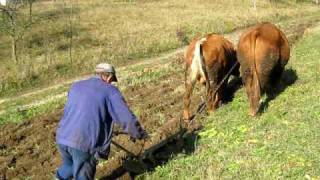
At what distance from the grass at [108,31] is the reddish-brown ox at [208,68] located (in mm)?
10983

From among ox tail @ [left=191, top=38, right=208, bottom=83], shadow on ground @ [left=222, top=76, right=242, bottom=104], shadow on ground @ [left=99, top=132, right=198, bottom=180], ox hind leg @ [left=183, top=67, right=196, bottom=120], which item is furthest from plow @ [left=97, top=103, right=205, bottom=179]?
shadow on ground @ [left=222, top=76, right=242, bottom=104]

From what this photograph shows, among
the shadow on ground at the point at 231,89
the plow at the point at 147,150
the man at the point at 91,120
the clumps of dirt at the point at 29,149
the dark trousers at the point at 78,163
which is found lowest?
the clumps of dirt at the point at 29,149

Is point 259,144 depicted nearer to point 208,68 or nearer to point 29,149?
point 208,68

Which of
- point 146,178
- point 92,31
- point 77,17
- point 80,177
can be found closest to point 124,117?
point 80,177

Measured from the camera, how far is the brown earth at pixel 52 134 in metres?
9.16

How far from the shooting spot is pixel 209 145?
867cm

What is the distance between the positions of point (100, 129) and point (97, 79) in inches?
24.5

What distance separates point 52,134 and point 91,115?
5.04m

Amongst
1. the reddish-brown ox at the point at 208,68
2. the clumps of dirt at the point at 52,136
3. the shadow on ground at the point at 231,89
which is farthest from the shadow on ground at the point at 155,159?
the shadow on ground at the point at 231,89

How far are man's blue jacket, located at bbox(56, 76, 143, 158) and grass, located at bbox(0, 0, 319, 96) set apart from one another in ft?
45.8

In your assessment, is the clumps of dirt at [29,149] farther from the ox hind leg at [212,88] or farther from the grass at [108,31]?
the grass at [108,31]

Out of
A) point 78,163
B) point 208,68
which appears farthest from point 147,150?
point 208,68

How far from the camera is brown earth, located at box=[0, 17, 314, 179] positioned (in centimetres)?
916

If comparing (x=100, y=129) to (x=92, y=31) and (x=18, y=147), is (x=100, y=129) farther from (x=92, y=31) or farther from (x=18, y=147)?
(x=92, y=31)
